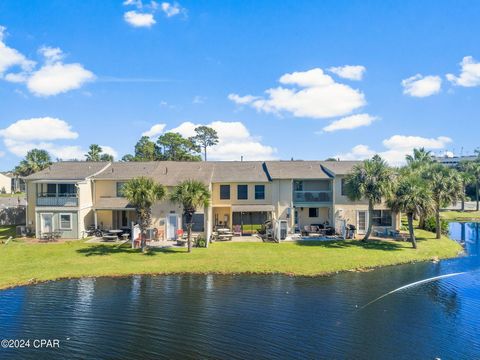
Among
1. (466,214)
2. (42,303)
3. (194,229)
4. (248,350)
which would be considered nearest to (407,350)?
(248,350)

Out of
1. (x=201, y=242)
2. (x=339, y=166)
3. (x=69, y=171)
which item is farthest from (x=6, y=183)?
(x=339, y=166)

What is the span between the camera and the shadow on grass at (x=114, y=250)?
26.6m

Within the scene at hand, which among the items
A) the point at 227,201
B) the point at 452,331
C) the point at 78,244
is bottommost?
the point at 452,331

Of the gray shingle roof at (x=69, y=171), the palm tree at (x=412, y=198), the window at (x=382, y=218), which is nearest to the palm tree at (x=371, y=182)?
the palm tree at (x=412, y=198)

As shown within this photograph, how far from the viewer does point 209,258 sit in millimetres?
25391

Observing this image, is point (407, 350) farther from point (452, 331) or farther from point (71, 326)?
point (71, 326)

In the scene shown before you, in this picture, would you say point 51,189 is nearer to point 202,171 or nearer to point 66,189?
point 66,189

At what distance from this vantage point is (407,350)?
1322cm

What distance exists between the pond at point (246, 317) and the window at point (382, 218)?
1369cm

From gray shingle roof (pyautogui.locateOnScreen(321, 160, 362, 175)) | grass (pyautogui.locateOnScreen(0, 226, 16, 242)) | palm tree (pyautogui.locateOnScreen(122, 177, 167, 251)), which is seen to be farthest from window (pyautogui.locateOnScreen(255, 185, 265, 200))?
grass (pyautogui.locateOnScreen(0, 226, 16, 242))

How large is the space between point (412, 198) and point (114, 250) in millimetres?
25859

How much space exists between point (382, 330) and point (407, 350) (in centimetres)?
165

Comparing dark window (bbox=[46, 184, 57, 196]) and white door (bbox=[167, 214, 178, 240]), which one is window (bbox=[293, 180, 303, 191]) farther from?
dark window (bbox=[46, 184, 57, 196])

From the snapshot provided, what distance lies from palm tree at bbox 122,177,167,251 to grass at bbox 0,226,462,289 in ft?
8.78
